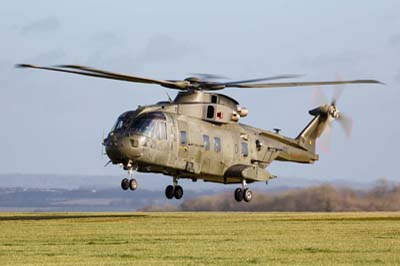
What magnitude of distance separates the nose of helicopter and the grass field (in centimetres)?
243

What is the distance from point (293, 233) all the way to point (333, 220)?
32.2ft

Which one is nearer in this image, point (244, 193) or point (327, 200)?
point (244, 193)

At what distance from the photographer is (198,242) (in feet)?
114

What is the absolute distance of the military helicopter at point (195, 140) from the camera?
159ft

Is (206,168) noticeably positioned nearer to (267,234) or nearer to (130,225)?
(130,225)

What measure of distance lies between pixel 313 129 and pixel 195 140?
33.5ft

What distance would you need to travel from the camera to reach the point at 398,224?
44.3 metres

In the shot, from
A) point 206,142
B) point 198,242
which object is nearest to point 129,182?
point 206,142

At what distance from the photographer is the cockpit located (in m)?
48.4

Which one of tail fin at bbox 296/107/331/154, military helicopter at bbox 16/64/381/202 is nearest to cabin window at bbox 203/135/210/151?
military helicopter at bbox 16/64/381/202

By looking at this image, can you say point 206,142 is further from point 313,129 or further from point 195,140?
A: point 313,129

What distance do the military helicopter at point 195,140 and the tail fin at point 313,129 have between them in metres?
0.73

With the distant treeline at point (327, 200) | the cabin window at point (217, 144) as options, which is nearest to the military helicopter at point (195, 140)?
the cabin window at point (217, 144)

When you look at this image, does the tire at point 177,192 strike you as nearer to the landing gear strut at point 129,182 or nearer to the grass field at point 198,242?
the landing gear strut at point 129,182
